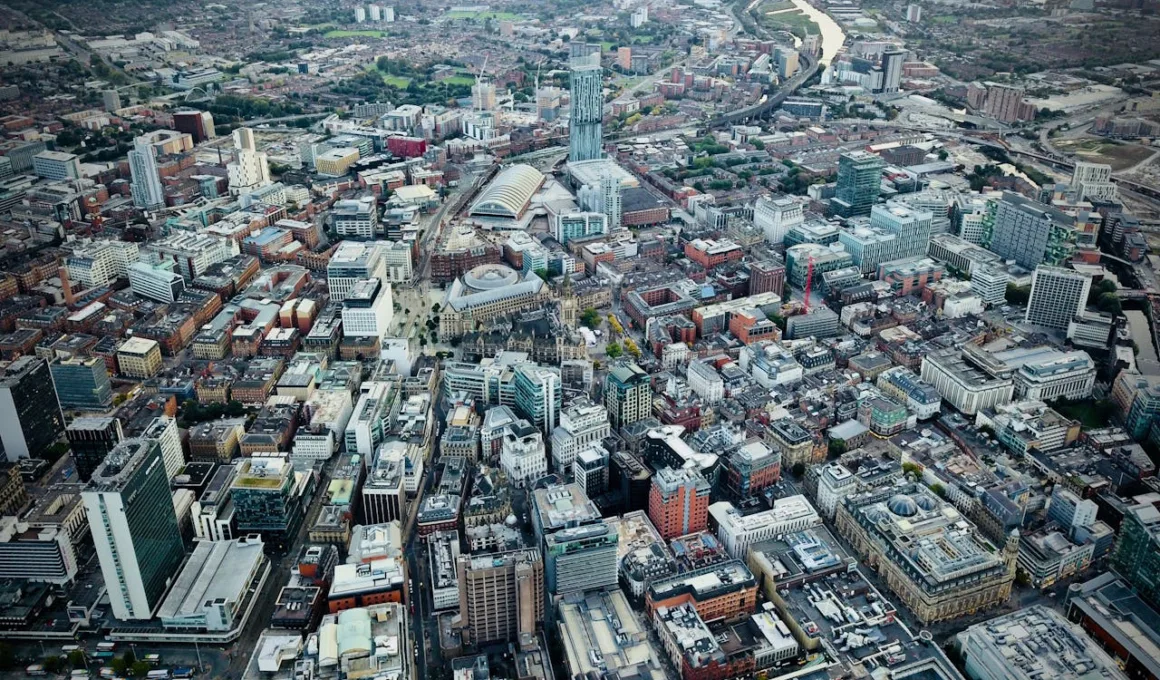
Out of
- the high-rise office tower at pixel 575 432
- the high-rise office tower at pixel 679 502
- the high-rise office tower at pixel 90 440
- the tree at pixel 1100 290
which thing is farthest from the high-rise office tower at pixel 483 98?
the high-rise office tower at pixel 679 502

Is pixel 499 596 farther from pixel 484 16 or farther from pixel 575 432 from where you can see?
pixel 484 16

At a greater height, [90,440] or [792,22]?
[792,22]

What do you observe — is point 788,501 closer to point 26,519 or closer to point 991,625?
point 991,625

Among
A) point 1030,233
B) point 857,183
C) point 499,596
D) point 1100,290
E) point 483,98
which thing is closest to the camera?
point 499,596

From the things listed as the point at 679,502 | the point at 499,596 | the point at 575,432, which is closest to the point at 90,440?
the point at 499,596

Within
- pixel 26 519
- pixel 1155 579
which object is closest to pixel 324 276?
pixel 26 519

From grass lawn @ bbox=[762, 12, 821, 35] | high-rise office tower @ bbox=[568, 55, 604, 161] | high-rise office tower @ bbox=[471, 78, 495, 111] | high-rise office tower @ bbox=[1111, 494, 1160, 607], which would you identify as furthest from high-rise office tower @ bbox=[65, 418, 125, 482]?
grass lawn @ bbox=[762, 12, 821, 35]

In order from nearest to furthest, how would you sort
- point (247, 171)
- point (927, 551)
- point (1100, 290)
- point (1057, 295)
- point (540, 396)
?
1. point (927, 551)
2. point (540, 396)
3. point (1057, 295)
4. point (1100, 290)
5. point (247, 171)
